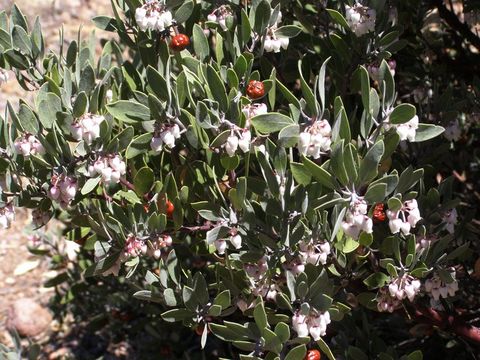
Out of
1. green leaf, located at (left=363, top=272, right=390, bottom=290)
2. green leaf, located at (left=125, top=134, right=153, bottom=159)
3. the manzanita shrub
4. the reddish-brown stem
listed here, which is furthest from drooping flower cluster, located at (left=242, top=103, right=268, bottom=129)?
the reddish-brown stem

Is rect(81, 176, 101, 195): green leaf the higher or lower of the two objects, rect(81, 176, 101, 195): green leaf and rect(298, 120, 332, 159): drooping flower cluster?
the lower

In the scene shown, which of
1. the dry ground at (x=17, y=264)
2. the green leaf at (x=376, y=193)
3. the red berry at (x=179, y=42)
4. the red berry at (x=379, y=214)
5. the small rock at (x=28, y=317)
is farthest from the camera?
the dry ground at (x=17, y=264)

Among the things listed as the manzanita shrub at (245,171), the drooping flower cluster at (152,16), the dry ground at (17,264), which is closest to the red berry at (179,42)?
the manzanita shrub at (245,171)

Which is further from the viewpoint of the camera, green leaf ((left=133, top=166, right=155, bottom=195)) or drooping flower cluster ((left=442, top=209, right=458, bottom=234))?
drooping flower cluster ((left=442, top=209, right=458, bottom=234))

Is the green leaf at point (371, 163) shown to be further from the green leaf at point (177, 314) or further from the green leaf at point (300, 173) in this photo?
the green leaf at point (177, 314)

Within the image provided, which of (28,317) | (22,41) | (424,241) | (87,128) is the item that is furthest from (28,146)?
(28,317)

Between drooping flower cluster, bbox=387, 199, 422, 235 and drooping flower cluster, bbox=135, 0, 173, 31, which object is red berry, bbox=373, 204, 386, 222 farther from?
drooping flower cluster, bbox=135, 0, 173, 31

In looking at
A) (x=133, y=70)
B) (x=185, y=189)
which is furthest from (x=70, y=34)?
(x=185, y=189)

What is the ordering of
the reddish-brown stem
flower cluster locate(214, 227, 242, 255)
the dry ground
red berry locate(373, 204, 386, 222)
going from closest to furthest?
flower cluster locate(214, 227, 242, 255) < red berry locate(373, 204, 386, 222) < the reddish-brown stem < the dry ground
